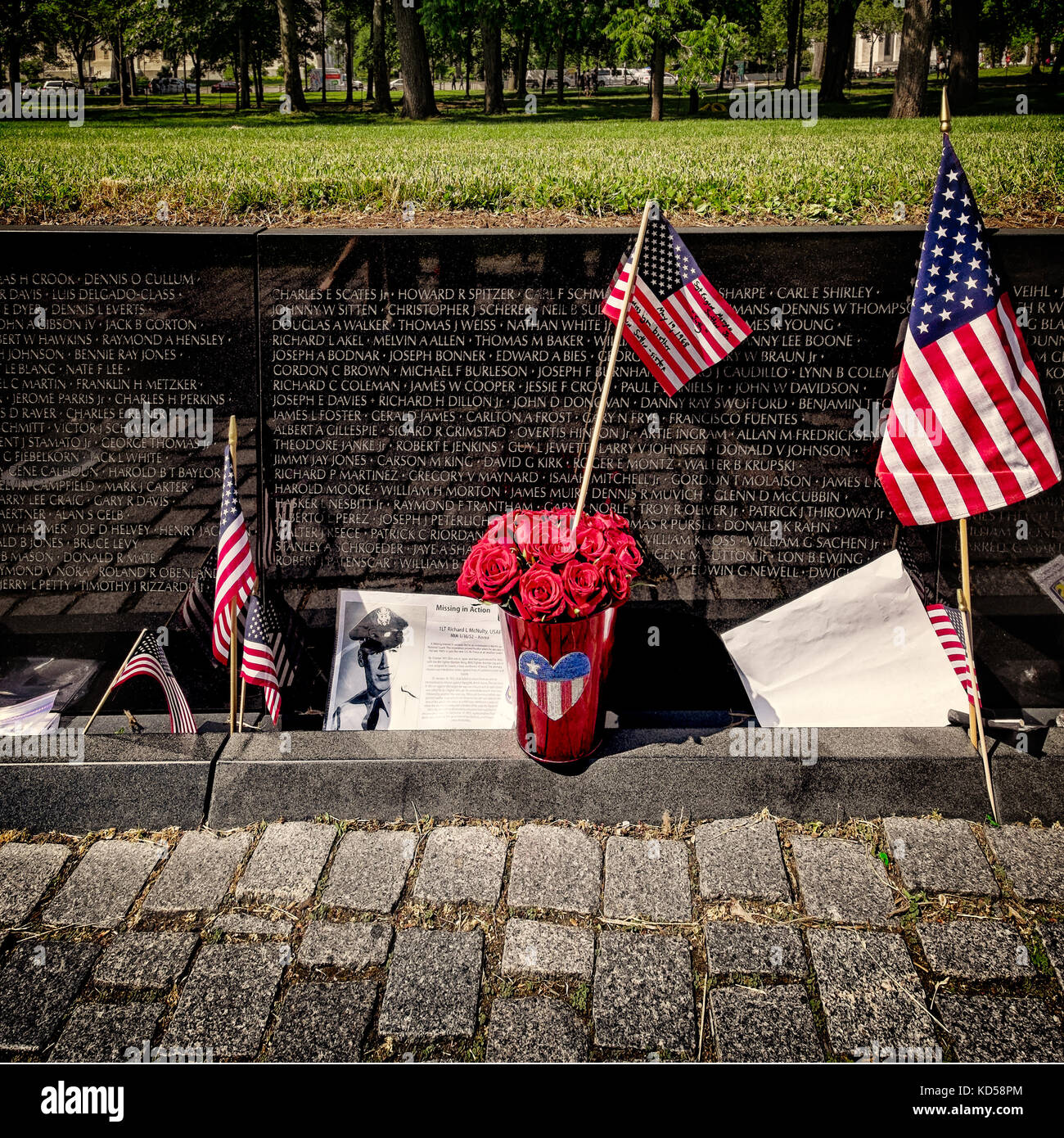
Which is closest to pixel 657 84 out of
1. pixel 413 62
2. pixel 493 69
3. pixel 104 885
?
pixel 493 69

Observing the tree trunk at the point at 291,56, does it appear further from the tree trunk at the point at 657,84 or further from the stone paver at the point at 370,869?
the stone paver at the point at 370,869

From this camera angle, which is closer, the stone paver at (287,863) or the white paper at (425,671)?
the stone paver at (287,863)

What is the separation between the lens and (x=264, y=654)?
4004mm

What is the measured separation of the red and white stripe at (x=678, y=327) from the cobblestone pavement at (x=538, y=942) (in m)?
1.91

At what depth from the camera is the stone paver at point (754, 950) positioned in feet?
10.0

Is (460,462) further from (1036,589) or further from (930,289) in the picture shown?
(1036,589)

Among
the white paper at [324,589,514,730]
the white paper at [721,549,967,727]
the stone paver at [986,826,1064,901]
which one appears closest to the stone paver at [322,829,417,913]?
the white paper at [324,589,514,730]

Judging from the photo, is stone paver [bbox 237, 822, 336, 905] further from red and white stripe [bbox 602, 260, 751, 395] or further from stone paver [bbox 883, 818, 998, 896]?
red and white stripe [bbox 602, 260, 751, 395]

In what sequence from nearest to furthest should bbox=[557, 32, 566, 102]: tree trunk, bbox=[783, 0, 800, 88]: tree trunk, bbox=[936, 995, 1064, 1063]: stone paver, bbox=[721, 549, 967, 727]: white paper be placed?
bbox=[936, 995, 1064, 1063]: stone paver < bbox=[721, 549, 967, 727]: white paper < bbox=[557, 32, 566, 102]: tree trunk < bbox=[783, 0, 800, 88]: tree trunk

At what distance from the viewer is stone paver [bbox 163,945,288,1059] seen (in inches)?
110

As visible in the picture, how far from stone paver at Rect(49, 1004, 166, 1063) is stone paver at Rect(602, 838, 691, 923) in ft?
5.12

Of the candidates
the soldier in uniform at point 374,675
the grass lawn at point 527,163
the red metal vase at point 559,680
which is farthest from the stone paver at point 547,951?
the grass lawn at point 527,163

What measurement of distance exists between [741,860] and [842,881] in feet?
1.24

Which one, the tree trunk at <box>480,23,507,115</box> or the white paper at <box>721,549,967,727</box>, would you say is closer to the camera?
the white paper at <box>721,549,967,727</box>
